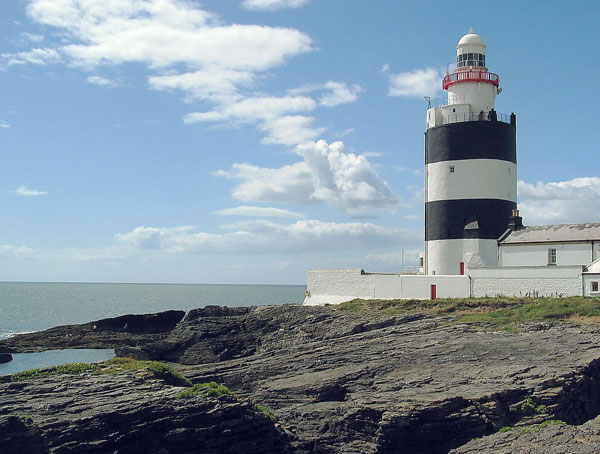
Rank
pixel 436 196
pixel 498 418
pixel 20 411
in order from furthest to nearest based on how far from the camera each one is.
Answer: pixel 436 196, pixel 498 418, pixel 20 411

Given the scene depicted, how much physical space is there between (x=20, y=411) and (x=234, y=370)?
1101 cm

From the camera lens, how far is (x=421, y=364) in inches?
902

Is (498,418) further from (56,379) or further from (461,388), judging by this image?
(56,379)

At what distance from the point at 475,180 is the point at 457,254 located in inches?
180

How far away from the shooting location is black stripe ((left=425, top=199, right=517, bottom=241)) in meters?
37.8

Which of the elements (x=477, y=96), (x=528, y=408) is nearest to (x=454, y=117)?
(x=477, y=96)

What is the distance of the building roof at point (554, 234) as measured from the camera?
1337 inches

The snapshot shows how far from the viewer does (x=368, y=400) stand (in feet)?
64.9

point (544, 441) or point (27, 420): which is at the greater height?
point (27, 420)

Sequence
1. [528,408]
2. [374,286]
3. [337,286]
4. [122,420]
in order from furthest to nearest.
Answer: [337,286]
[374,286]
[528,408]
[122,420]


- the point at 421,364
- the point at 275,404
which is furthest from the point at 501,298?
the point at 275,404

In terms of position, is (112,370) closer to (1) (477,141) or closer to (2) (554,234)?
(2) (554,234)

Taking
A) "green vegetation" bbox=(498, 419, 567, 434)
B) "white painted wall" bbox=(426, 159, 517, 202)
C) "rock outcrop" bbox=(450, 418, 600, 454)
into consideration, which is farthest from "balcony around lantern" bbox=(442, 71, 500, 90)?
"rock outcrop" bbox=(450, 418, 600, 454)

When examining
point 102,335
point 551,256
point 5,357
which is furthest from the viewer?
point 102,335
